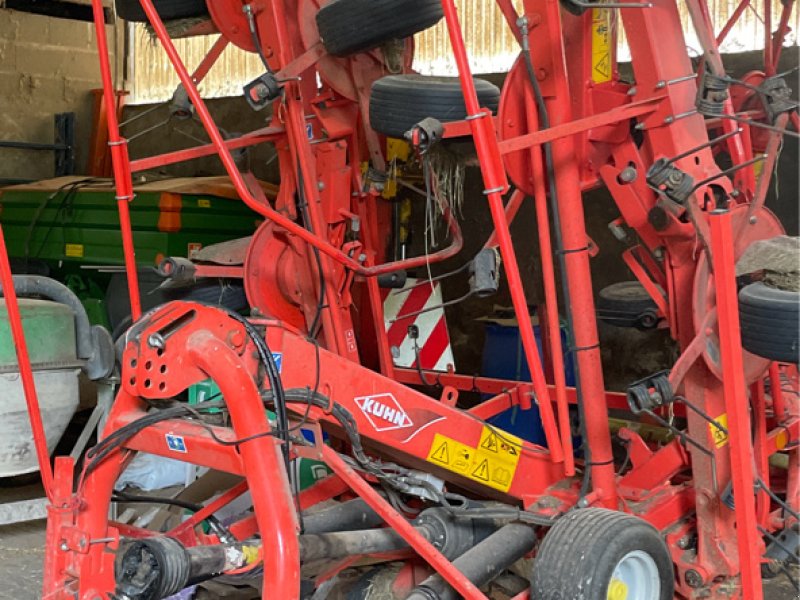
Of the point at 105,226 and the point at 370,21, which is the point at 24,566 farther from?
the point at 105,226

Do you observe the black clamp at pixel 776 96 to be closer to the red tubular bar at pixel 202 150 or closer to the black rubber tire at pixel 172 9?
the red tubular bar at pixel 202 150

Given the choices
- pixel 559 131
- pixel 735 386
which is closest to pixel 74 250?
pixel 559 131

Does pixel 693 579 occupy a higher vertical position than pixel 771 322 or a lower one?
lower

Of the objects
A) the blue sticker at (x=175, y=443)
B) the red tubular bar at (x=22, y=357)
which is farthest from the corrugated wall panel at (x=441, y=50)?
the red tubular bar at (x=22, y=357)

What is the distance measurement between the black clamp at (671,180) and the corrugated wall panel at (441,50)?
114 centimetres

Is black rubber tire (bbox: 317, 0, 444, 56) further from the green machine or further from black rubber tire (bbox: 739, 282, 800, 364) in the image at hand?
the green machine

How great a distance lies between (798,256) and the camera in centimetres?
282

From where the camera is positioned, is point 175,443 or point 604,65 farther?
point 604,65

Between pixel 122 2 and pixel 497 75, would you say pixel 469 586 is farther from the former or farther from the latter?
pixel 497 75

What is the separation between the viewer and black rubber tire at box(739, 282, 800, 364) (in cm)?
265

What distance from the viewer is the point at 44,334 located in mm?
4375

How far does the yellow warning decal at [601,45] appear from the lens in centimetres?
329

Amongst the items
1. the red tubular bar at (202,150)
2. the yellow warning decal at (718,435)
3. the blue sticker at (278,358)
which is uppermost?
the red tubular bar at (202,150)

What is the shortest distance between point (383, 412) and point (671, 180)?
44.2 inches
